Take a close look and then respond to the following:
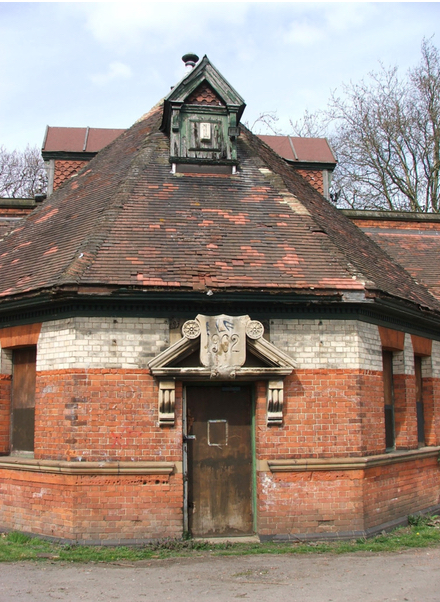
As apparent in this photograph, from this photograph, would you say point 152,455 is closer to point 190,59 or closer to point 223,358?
point 223,358

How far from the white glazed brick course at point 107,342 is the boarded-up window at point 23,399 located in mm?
881

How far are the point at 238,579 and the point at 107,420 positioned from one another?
284 centimetres

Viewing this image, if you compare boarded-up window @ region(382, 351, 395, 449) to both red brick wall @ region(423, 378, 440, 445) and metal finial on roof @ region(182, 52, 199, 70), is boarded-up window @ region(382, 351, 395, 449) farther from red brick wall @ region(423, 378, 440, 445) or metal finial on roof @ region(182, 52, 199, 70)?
metal finial on roof @ region(182, 52, 199, 70)

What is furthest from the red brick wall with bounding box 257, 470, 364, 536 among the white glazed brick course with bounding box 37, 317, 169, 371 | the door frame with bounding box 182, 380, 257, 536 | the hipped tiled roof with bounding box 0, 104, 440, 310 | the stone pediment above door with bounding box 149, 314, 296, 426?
the hipped tiled roof with bounding box 0, 104, 440, 310

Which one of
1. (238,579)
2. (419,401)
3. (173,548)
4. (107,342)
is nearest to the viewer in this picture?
(238,579)

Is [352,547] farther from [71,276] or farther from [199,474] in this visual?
[71,276]

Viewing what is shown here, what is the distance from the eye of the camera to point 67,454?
28.3 feet

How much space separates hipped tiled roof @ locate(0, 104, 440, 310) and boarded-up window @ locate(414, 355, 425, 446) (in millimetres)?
1220

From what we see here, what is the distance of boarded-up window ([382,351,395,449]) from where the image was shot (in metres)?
10.9

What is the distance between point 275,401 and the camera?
9016 mm

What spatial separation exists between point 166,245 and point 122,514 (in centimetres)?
392

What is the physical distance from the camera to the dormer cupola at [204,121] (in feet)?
38.8

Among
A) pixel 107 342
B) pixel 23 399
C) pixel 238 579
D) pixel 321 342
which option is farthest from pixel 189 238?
pixel 238 579

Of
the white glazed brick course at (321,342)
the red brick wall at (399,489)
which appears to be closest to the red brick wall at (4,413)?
the white glazed brick course at (321,342)
